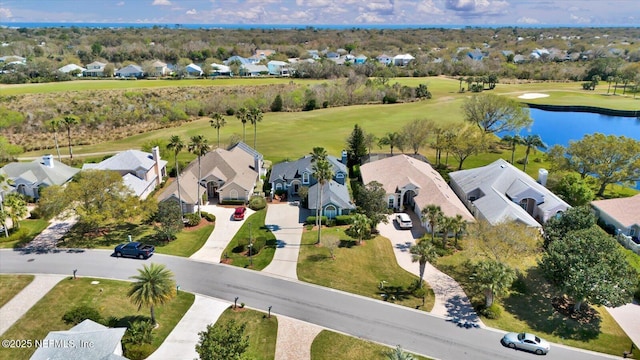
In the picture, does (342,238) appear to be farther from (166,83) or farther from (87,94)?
(166,83)

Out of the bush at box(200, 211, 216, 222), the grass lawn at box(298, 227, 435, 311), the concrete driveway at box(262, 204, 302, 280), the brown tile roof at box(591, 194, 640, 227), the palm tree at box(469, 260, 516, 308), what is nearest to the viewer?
the palm tree at box(469, 260, 516, 308)

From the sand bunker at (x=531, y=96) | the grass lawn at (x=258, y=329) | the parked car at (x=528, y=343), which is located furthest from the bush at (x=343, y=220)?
the sand bunker at (x=531, y=96)

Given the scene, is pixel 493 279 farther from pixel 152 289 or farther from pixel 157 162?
pixel 157 162

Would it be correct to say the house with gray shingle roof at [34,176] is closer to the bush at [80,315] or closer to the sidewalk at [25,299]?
the sidewalk at [25,299]

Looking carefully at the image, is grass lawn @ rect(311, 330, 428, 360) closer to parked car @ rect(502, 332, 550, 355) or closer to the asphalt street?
the asphalt street

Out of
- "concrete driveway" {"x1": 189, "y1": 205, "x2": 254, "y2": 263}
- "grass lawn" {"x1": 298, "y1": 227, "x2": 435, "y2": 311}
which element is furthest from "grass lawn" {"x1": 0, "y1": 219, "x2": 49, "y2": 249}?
"grass lawn" {"x1": 298, "y1": 227, "x2": 435, "y2": 311}

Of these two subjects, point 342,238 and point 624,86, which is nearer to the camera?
point 342,238

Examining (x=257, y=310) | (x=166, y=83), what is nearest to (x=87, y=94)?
(x=166, y=83)
